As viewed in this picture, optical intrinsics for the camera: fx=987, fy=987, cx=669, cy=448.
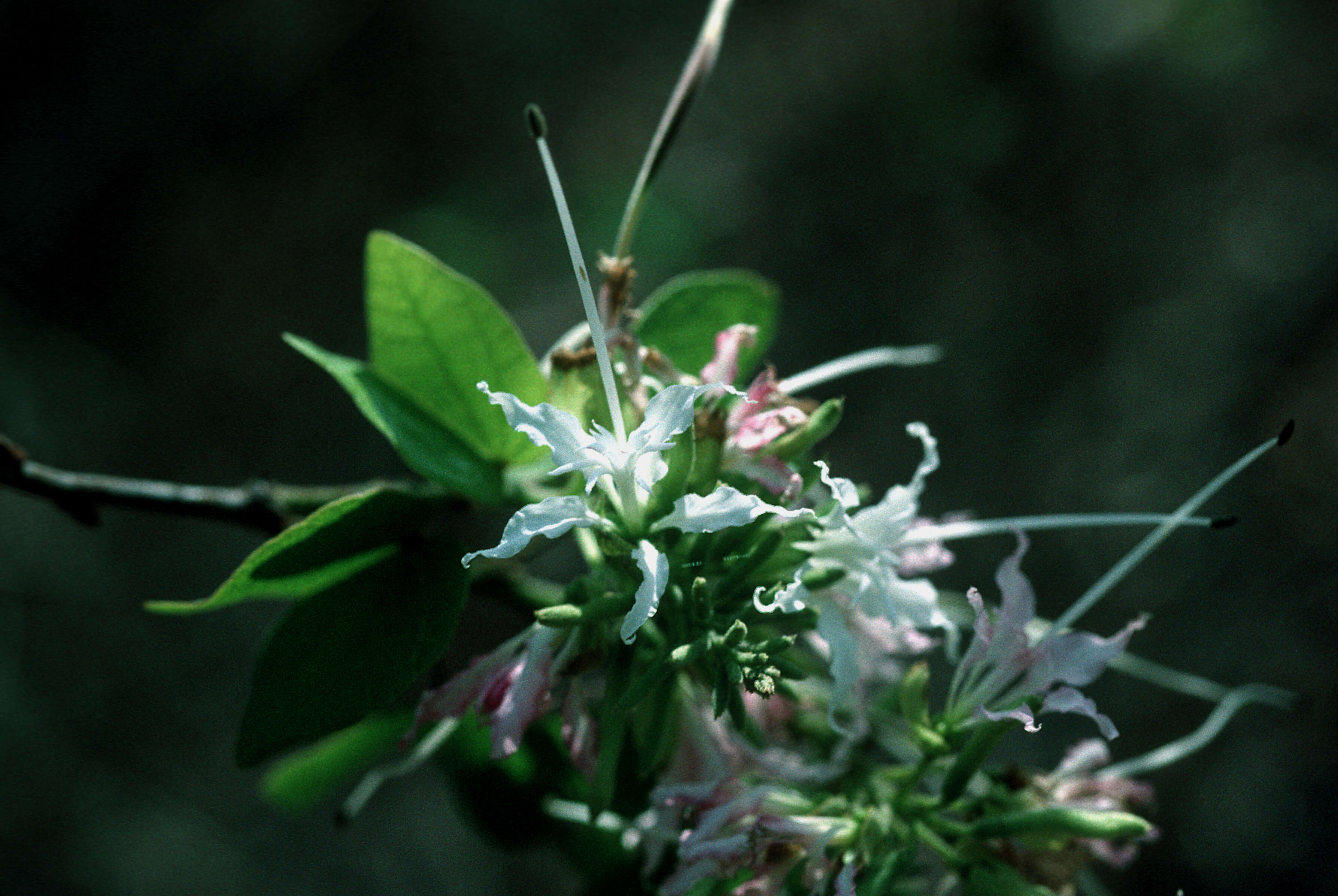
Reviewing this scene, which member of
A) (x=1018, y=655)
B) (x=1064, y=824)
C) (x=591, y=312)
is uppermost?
(x=591, y=312)

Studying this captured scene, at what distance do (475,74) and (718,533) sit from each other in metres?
3.08

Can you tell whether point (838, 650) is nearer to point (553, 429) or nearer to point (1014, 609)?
point (1014, 609)

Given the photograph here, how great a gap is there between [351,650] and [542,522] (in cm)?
30

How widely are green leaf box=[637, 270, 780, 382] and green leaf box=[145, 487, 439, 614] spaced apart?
1.09ft

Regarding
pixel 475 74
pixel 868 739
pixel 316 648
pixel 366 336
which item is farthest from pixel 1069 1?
pixel 316 648

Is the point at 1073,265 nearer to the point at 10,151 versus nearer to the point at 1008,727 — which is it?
the point at 1008,727

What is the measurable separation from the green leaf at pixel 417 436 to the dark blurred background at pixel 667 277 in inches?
76.6

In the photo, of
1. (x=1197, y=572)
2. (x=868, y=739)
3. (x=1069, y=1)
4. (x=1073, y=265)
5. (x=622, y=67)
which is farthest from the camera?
A: (x=622, y=67)

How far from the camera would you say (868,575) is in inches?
34.1

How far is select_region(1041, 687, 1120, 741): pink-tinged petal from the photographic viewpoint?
0.80 m

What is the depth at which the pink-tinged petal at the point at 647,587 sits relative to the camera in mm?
693

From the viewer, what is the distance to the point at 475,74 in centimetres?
348

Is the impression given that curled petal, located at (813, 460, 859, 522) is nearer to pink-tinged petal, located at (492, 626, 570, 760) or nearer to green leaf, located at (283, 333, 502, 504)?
pink-tinged petal, located at (492, 626, 570, 760)

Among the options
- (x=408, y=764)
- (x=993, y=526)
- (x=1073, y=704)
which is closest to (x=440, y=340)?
(x=408, y=764)
